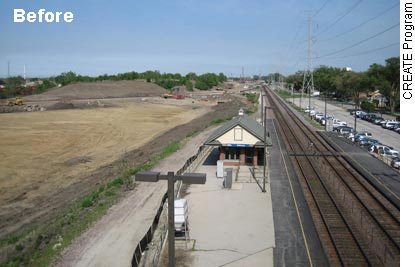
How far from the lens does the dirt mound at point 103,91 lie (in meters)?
144

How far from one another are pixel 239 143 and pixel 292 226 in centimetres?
1345

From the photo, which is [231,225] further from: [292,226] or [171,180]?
[171,180]

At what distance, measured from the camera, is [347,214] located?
74.5 feet

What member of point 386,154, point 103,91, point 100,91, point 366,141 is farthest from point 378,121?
point 103,91

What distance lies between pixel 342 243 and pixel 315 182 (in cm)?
1181

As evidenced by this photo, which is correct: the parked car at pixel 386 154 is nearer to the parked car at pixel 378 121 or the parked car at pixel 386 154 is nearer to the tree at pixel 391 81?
the parked car at pixel 378 121

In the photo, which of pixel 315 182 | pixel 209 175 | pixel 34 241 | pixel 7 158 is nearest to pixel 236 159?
pixel 209 175

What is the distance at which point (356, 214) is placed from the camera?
2284 centimetres

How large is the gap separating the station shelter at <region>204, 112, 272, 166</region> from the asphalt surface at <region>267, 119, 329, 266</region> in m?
2.03

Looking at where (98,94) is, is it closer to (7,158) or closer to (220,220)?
(7,158)

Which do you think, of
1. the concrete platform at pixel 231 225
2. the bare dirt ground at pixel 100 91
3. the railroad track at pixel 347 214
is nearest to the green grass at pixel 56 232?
the concrete platform at pixel 231 225

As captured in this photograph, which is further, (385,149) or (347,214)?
(385,149)

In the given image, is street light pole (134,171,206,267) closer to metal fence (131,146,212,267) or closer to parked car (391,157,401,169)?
metal fence (131,146,212,267)

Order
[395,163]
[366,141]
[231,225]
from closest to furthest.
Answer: [231,225]
[395,163]
[366,141]
